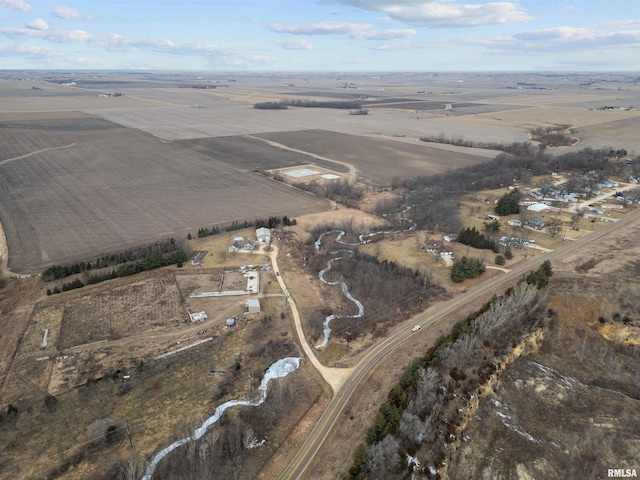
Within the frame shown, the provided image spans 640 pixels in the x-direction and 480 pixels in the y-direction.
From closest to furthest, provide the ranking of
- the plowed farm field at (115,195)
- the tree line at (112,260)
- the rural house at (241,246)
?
the tree line at (112,260), the rural house at (241,246), the plowed farm field at (115,195)

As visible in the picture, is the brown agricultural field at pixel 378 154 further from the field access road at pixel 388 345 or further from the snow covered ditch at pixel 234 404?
the snow covered ditch at pixel 234 404

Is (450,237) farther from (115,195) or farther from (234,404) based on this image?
(115,195)

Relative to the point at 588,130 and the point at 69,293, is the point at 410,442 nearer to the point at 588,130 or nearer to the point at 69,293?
the point at 69,293

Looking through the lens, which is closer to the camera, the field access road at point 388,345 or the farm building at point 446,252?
the field access road at point 388,345

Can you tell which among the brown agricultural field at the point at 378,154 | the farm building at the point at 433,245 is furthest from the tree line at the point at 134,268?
the brown agricultural field at the point at 378,154

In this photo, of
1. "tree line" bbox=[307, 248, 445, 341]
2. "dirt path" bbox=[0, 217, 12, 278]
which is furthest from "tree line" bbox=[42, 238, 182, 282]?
"tree line" bbox=[307, 248, 445, 341]

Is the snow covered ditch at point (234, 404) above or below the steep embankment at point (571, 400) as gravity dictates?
below
